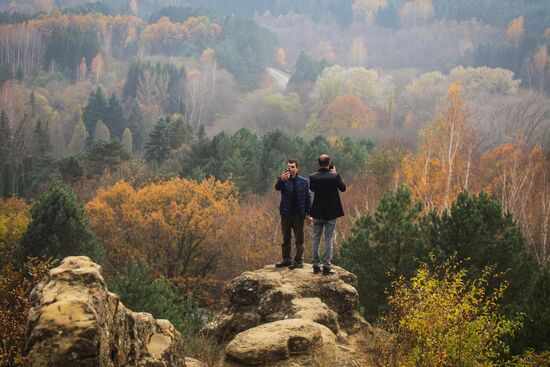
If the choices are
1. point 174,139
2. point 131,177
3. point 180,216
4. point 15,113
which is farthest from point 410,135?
point 15,113

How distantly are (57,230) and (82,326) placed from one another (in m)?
26.6

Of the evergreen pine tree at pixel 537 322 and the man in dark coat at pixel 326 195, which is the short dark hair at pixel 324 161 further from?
the evergreen pine tree at pixel 537 322

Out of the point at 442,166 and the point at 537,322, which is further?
the point at 442,166

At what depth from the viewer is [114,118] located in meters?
97.8

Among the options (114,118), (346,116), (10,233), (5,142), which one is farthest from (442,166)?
(114,118)

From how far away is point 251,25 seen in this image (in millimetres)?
154000

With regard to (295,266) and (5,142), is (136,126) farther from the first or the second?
(295,266)

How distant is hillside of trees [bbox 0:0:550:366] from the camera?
62.4 feet

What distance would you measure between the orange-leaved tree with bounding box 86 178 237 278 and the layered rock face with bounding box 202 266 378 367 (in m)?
25.7

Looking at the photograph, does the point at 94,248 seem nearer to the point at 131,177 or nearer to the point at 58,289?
the point at 131,177

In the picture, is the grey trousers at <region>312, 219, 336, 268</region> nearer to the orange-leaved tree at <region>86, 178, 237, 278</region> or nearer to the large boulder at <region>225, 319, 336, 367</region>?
the large boulder at <region>225, 319, 336, 367</region>

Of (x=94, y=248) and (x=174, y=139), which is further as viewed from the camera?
(x=174, y=139)

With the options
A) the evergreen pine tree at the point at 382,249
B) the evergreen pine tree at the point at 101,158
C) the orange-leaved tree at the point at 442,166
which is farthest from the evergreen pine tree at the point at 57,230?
the evergreen pine tree at the point at 101,158

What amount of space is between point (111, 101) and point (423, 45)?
90.3 m
